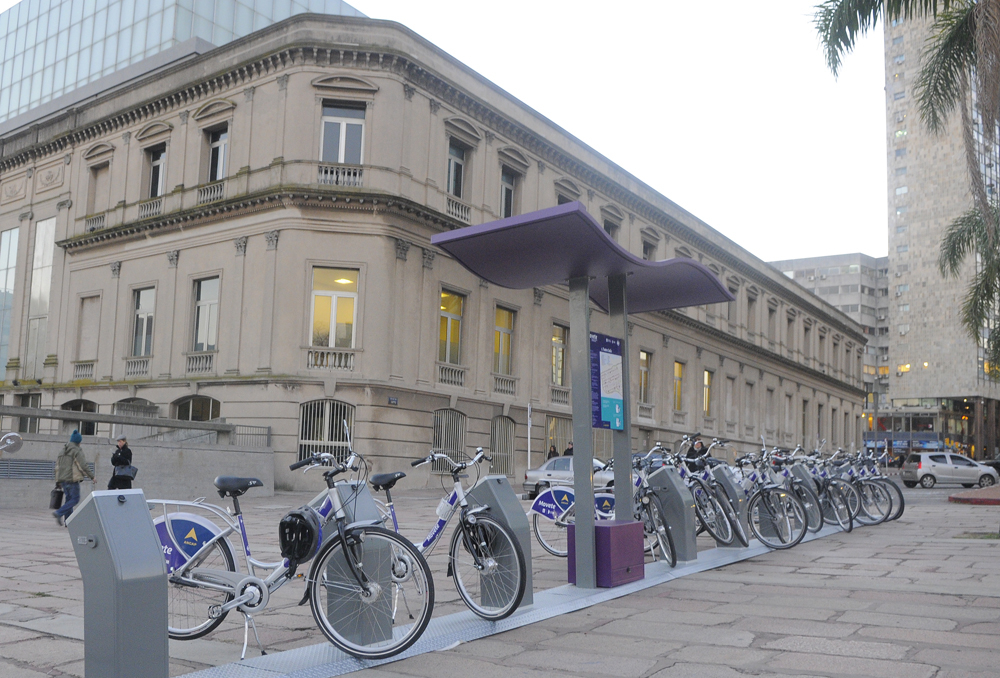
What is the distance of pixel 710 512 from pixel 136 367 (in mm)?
23318

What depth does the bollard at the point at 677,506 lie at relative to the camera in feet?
32.8

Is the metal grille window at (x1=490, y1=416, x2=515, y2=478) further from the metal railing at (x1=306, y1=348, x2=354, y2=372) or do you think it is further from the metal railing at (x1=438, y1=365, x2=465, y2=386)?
the metal railing at (x1=306, y1=348, x2=354, y2=372)

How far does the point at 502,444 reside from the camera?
99.6 feet

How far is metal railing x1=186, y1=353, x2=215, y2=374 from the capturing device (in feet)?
90.4

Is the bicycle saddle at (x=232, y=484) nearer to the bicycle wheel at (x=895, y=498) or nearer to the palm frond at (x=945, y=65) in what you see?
the bicycle wheel at (x=895, y=498)

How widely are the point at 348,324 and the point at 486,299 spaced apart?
547 centimetres

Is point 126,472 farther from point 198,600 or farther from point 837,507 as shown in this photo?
point 837,507

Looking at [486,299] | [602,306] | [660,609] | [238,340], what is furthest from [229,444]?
[660,609]

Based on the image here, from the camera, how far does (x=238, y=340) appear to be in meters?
26.8

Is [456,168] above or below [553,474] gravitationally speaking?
above

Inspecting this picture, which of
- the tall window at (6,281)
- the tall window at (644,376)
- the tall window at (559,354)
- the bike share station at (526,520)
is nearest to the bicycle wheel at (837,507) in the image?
the bike share station at (526,520)

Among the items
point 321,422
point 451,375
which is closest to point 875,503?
point 451,375

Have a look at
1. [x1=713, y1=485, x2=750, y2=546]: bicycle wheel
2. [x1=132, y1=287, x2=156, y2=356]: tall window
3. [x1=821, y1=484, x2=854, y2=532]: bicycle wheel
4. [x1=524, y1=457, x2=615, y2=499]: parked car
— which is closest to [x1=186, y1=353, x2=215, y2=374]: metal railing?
[x1=132, y1=287, x2=156, y2=356]: tall window

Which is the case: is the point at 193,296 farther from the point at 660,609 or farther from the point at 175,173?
the point at 660,609
